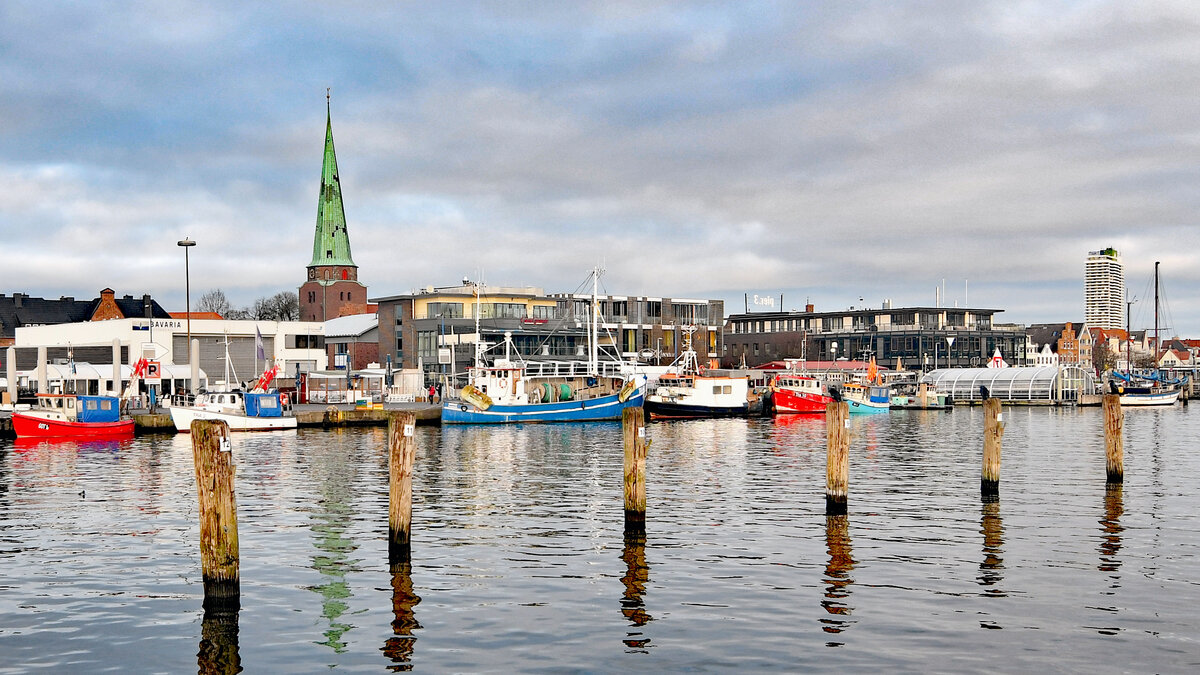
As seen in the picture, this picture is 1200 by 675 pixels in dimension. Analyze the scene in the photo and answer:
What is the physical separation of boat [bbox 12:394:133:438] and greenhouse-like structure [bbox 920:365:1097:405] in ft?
306

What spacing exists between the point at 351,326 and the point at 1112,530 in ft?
442

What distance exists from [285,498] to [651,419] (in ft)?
189

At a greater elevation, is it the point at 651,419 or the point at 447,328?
the point at 447,328

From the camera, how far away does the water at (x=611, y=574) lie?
19.0m

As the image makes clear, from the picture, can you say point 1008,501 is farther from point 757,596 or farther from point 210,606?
point 210,606

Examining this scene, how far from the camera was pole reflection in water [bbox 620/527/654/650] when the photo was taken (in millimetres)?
19906

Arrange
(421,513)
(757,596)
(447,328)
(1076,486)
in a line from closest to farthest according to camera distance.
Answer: (757,596)
(421,513)
(1076,486)
(447,328)

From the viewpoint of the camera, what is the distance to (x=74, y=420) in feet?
226

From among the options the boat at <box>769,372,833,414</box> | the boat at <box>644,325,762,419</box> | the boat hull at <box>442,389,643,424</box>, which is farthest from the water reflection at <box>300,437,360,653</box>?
the boat at <box>769,372,833,414</box>

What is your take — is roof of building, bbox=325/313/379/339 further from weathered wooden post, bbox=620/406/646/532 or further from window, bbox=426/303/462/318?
weathered wooden post, bbox=620/406/646/532

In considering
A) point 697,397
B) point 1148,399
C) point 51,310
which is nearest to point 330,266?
point 51,310

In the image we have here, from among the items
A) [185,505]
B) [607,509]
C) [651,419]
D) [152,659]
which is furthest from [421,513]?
[651,419]

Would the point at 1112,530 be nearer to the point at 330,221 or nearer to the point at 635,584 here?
the point at 635,584

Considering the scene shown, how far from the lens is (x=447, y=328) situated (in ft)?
439
